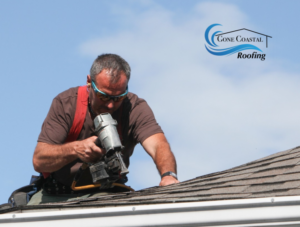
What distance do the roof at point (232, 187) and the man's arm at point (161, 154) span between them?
31cm

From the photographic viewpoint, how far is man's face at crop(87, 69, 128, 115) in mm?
5008

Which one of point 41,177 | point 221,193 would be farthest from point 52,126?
point 221,193

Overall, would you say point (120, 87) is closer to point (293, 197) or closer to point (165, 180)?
point (165, 180)

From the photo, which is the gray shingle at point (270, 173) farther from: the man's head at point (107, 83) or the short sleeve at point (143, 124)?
the man's head at point (107, 83)

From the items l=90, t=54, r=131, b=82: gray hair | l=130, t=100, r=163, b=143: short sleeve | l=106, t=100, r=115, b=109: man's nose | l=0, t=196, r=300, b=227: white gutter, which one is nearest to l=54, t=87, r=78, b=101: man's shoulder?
l=90, t=54, r=131, b=82: gray hair

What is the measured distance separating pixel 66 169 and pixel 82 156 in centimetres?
55

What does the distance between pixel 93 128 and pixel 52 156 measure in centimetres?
55

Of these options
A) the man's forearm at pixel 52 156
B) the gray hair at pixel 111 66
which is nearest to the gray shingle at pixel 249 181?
the man's forearm at pixel 52 156

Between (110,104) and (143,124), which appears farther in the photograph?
(143,124)

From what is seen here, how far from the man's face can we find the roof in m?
1.12

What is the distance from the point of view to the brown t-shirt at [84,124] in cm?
498

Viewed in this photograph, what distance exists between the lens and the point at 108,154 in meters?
4.65

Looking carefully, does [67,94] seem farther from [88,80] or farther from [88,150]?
[88,150]

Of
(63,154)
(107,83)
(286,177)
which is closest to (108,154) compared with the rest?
(63,154)
